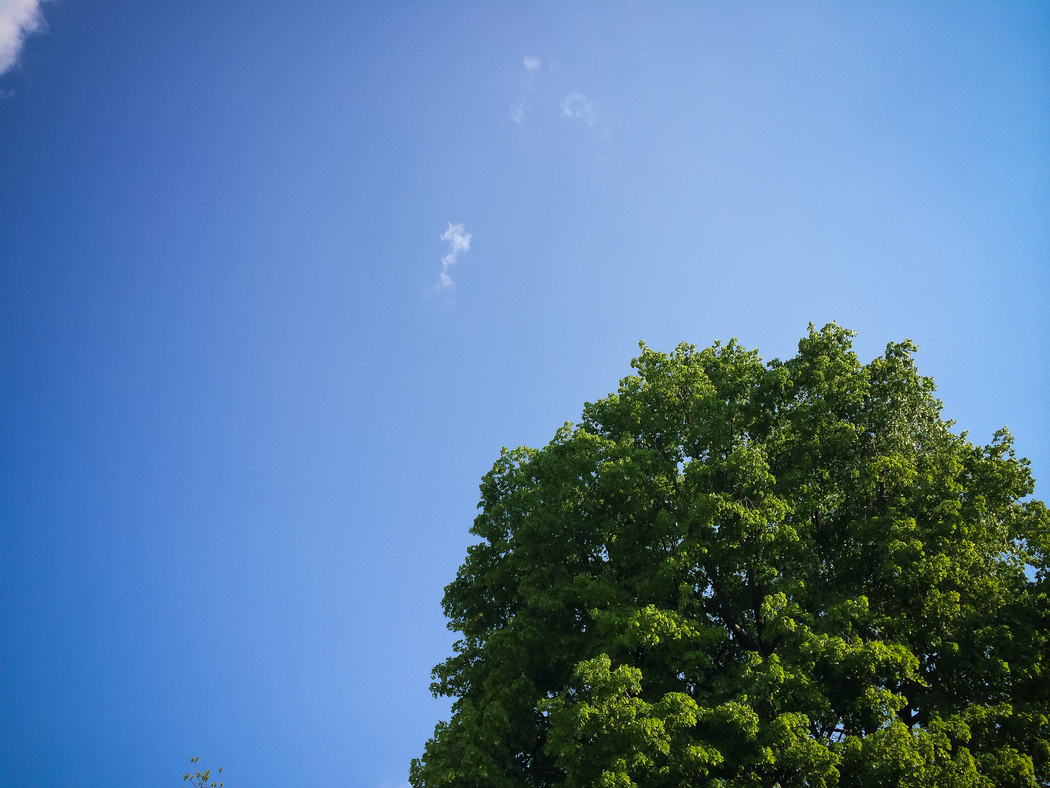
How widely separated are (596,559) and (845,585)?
7.21 m

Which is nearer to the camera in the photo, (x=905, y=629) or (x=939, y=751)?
(x=939, y=751)

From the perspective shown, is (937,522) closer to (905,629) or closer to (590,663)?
(905,629)

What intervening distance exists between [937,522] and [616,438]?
30.4 feet

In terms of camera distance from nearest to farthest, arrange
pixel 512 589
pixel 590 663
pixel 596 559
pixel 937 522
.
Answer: pixel 590 663 → pixel 937 522 → pixel 596 559 → pixel 512 589

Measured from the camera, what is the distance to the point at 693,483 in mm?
17688

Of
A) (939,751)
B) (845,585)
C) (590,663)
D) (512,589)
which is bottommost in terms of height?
(939,751)

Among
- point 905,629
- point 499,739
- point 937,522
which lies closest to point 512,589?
point 499,739

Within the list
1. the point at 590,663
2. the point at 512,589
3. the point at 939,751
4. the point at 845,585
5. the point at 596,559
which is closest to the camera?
the point at 939,751

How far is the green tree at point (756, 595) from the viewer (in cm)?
1388

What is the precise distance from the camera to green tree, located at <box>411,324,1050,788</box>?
45.5 feet

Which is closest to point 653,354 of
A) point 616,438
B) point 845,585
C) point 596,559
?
point 616,438

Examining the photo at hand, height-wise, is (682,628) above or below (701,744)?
above

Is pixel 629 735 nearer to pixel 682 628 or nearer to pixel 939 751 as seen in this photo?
pixel 682 628

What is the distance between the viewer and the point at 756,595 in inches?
695
